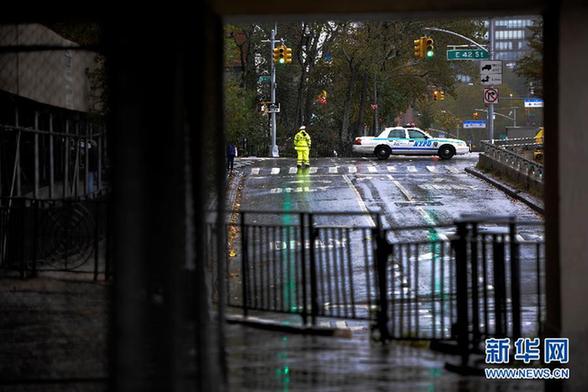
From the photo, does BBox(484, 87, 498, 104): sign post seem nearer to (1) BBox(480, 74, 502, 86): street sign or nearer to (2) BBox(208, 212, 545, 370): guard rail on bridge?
(1) BBox(480, 74, 502, 86): street sign

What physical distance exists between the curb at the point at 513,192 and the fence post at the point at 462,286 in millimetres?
15203

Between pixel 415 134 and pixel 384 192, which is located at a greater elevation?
pixel 415 134

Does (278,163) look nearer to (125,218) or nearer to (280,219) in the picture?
(280,219)

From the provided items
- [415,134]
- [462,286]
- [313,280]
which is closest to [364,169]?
[415,134]

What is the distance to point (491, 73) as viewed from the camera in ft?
120

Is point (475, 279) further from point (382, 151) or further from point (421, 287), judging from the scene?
point (382, 151)

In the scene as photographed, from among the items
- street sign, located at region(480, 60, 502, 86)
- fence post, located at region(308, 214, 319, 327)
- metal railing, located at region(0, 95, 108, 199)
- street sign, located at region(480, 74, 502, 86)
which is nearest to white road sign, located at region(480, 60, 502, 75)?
street sign, located at region(480, 60, 502, 86)

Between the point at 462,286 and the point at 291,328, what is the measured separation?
2.33 m

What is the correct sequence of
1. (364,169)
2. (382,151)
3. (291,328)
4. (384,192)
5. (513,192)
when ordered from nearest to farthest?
1. (291,328)
2. (513,192)
3. (384,192)
4. (364,169)
5. (382,151)

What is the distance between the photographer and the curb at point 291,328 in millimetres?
9711

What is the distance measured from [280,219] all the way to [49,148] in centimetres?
574

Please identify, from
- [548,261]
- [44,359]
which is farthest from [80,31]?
[548,261]

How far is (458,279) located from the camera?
8281 mm

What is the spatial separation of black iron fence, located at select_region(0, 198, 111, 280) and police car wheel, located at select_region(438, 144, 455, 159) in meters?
30.0
